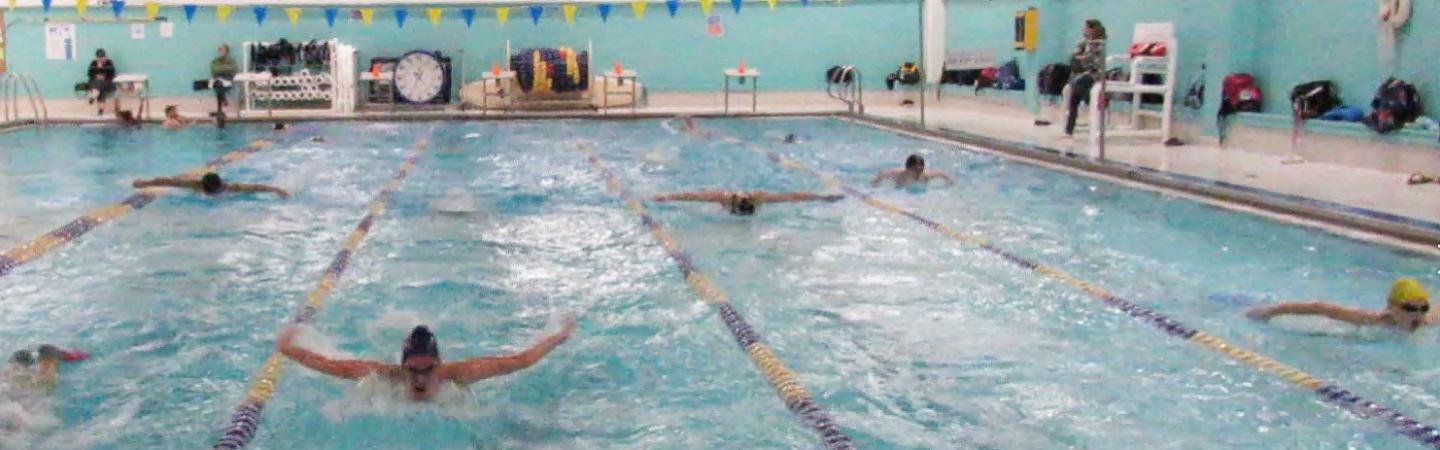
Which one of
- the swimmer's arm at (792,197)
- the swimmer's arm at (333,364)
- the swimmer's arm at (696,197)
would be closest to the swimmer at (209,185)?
the swimmer's arm at (696,197)

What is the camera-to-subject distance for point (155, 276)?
6.30 m

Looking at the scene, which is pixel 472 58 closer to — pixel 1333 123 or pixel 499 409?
pixel 1333 123

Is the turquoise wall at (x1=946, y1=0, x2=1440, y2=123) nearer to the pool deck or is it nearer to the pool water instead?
the pool deck

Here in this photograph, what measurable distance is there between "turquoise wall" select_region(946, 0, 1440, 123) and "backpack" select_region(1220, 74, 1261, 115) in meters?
0.17

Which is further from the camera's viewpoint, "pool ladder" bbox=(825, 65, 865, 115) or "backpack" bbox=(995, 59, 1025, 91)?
"backpack" bbox=(995, 59, 1025, 91)

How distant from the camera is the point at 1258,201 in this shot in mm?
8203

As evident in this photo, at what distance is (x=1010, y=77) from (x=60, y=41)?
14.4m

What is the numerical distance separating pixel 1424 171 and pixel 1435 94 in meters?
0.91

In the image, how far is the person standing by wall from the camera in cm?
1342

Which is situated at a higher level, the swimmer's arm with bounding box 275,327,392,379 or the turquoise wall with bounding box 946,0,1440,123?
the turquoise wall with bounding box 946,0,1440,123

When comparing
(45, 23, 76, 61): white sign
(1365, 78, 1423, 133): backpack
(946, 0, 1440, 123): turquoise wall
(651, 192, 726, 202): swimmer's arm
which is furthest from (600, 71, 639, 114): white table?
(1365, 78, 1423, 133): backpack

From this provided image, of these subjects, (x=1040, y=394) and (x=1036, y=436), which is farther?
(x=1040, y=394)

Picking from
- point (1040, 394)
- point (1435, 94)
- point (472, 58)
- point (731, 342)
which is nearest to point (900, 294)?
point (731, 342)

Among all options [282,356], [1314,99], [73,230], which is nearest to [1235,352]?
[282,356]
